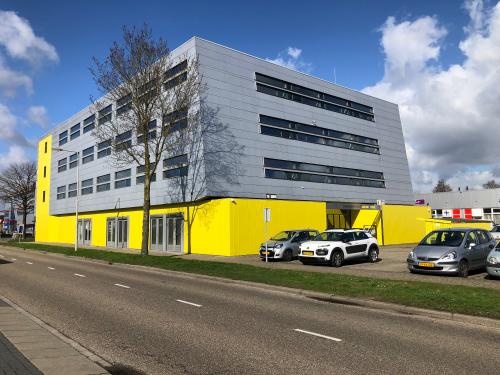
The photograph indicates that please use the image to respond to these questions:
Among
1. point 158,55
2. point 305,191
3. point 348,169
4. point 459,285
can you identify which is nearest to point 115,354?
point 459,285

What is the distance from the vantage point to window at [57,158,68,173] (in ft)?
165

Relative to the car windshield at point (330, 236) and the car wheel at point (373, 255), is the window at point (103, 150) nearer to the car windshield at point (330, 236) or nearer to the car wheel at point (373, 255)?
the car windshield at point (330, 236)

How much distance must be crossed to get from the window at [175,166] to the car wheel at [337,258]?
45.1 ft

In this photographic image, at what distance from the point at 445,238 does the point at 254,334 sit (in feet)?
35.3

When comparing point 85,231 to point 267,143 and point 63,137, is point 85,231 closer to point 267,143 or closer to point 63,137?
point 63,137

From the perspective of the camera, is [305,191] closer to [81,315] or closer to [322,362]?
[81,315]

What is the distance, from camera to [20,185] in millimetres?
67438

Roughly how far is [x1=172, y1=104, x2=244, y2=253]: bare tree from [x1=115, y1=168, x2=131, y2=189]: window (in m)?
8.56

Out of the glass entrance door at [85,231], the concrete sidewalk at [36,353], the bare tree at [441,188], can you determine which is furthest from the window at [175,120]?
the bare tree at [441,188]

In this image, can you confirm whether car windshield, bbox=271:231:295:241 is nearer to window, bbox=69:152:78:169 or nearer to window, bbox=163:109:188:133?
window, bbox=163:109:188:133

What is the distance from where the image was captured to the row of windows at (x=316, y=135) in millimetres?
33094

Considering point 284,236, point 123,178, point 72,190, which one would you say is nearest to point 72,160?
point 72,190

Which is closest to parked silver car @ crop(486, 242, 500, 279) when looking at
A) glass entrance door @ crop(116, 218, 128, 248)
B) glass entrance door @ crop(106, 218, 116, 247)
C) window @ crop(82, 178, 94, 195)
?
glass entrance door @ crop(116, 218, 128, 248)

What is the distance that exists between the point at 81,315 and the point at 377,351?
5.86 m
